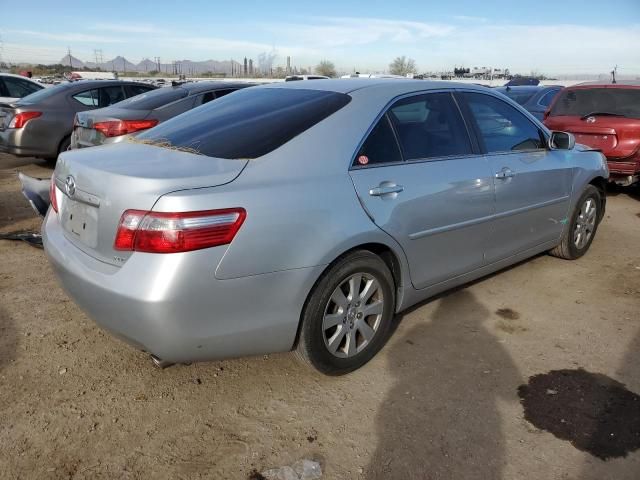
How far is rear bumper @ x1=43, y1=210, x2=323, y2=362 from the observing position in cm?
228

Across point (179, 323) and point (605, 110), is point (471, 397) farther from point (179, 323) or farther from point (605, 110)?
point (605, 110)

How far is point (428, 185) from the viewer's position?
3188 millimetres

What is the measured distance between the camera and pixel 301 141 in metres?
2.75

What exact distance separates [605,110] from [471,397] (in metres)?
6.20

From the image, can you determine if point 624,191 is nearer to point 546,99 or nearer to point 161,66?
point 546,99

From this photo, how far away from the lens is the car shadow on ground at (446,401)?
2387mm

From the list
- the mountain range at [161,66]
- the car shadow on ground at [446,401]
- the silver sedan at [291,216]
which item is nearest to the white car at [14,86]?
the silver sedan at [291,216]

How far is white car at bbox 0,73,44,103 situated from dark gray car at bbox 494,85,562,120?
995 centimetres

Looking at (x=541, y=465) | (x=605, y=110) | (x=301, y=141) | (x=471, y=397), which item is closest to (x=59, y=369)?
(x=301, y=141)

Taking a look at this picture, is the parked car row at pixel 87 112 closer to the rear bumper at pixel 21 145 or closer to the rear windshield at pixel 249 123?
the rear bumper at pixel 21 145

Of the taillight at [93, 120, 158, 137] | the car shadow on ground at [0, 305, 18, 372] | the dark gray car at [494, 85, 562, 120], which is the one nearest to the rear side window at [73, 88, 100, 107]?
the taillight at [93, 120, 158, 137]

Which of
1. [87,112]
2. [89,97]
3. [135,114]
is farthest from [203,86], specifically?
[89,97]

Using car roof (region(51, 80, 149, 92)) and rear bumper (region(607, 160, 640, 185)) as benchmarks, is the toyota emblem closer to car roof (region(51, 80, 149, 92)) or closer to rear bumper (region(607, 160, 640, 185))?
rear bumper (region(607, 160, 640, 185))

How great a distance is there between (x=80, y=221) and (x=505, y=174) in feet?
9.08
